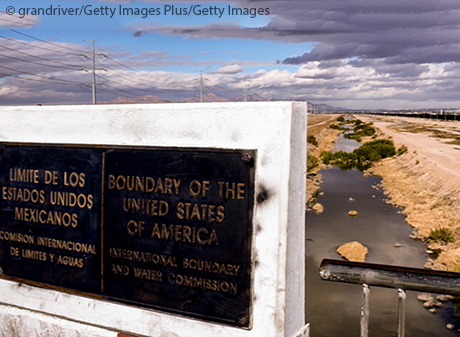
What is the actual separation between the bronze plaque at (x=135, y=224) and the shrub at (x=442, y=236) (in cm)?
889

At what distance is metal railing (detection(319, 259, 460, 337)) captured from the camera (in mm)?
2135

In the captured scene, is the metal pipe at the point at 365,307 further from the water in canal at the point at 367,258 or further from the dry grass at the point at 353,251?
the dry grass at the point at 353,251

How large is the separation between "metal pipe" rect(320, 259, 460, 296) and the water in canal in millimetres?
4768

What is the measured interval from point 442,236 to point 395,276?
9142 millimetres

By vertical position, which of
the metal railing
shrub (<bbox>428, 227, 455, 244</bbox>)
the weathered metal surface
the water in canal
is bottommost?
the water in canal

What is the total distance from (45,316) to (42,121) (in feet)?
4.80

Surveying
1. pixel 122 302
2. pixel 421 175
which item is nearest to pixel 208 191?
pixel 122 302

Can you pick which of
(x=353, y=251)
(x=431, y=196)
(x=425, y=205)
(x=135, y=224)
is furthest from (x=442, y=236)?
(x=135, y=224)

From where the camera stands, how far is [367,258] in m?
9.56

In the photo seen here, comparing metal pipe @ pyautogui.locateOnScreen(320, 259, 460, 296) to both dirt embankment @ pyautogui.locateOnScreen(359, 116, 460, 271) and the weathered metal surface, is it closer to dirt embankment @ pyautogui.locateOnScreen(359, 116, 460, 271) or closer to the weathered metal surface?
the weathered metal surface

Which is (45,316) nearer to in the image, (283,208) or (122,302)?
(122,302)

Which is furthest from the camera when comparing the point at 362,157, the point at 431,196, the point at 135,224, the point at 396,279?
the point at 362,157

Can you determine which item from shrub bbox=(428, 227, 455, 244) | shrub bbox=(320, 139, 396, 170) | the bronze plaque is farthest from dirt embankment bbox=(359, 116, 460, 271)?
the bronze plaque

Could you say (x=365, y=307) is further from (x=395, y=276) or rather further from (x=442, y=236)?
(x=442, y=236)
